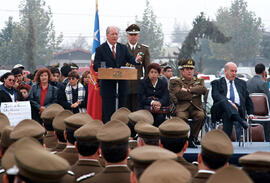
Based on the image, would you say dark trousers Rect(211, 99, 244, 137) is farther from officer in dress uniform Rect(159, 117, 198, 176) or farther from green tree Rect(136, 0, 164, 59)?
green tree Rect(136, 0, 164, 59)

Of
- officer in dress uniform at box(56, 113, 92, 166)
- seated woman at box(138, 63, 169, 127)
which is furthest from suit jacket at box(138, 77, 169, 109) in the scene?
officer in dress uniform at box(56, 113, 92, 166)

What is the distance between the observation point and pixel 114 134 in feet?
12.0

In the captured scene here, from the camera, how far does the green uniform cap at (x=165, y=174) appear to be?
236 centimetres

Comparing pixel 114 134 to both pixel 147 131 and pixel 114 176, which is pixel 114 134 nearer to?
pixel 114 176

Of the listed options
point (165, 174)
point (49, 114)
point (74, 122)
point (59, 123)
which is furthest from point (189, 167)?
point (49, 114)

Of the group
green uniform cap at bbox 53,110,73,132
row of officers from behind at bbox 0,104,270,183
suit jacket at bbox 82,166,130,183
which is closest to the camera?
row of officers from behind at bbox 0,104,270,183

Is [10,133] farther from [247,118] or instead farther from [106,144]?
[247,118]

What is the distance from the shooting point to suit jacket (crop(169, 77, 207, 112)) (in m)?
8.57

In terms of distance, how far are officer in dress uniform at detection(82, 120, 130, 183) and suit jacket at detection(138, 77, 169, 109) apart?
4974 mm

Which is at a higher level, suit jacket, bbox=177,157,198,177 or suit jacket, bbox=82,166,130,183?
suit jacket, bbox=82,166,130,183

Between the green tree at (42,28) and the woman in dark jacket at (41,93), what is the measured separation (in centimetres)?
5790

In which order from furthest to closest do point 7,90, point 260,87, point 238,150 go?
point 260,87 < point 7,90 < point 238,150

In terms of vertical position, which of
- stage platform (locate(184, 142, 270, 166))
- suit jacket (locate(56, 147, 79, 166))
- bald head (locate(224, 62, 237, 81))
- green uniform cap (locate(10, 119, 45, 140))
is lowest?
stage platform (locate(184, 142, 270, 166))

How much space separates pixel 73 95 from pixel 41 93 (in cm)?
66
